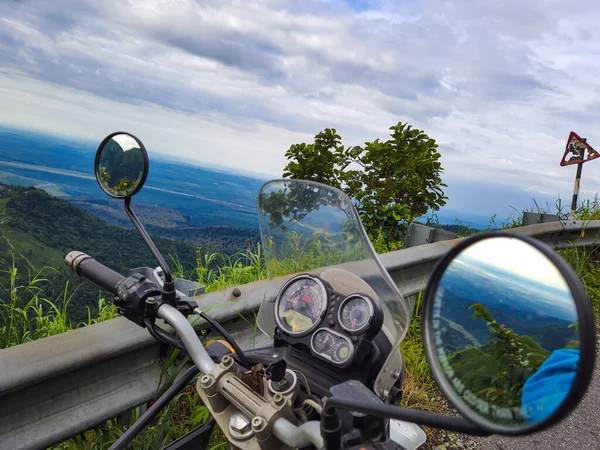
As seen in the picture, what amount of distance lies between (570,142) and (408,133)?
2.64 metres

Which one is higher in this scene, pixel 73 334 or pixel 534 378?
pixel 534 378

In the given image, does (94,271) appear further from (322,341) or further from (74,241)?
(74,241)

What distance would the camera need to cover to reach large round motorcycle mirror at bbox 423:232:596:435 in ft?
2.61

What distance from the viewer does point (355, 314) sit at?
4.77ft

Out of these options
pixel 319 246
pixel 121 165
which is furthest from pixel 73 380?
pixel 319 246

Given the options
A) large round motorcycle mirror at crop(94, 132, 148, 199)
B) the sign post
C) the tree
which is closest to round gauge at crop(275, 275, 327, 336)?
large round motorcycle mirror at crop(94, 132, 148, 199)

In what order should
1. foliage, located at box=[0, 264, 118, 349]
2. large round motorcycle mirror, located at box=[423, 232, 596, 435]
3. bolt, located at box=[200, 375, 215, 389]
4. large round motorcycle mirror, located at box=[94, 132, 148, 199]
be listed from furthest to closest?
foliage, located at box=[0, 264, 118, 349] → large round motorcycle mirror, located at box=[94, 132, 148, 199] → bolt, located at box=[200, 375, 215, 389] → large round motorcycle mirror, located at box=[423, 232, 596, 435]

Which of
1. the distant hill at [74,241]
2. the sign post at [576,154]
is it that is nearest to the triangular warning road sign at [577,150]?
the sign post at [576,154]

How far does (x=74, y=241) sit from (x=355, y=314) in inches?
256

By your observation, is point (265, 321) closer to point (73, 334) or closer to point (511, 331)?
point (73, 334)

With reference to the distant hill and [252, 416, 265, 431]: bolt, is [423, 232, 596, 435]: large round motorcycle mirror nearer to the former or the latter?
[252, 416, 265, 431]: bolt

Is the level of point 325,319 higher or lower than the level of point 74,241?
higher

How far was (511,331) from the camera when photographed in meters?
0.97

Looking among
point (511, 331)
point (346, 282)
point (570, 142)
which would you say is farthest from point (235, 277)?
point (570, 142)
